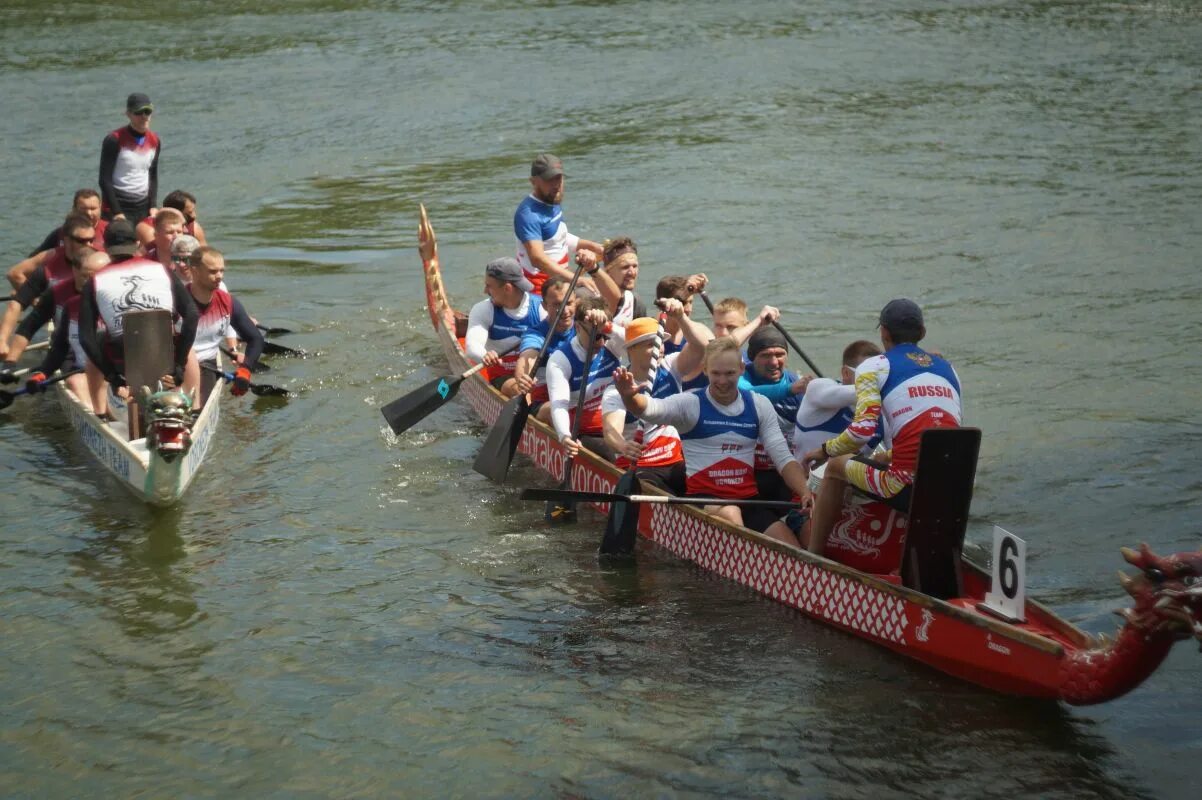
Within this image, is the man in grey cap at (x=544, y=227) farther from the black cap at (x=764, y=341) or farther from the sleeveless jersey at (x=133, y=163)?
the sleeveless jersey at (x=133, y=163)

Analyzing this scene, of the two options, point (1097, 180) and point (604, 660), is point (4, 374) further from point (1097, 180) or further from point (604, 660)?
point (1097, 180)

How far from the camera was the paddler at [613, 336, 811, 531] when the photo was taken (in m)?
8.95

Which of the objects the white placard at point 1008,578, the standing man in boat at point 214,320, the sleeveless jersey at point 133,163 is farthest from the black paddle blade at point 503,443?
the sleeveless jersey at point 133,163

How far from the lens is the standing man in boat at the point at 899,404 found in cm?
779

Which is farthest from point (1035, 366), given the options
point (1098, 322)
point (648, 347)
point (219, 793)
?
point (219, 793)

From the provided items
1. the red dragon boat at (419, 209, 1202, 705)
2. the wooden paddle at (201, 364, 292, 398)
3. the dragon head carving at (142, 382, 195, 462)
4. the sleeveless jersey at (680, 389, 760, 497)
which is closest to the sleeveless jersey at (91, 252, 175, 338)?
the dragon head carving at (142, 382, 195, 462)

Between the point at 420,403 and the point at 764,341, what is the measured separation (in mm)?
3759

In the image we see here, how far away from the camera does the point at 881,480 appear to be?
793 centimetres

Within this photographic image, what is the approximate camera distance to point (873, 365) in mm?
7918

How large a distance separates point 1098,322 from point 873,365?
859cm

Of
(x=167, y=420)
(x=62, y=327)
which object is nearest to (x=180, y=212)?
(x=62, y=327)

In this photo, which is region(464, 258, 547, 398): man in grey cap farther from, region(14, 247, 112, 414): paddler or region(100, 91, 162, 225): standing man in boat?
region(100, 91, 162, 225): standing man in boat

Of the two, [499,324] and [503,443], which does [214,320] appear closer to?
[499,324]

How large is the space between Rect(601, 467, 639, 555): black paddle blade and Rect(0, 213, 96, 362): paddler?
580 centimetres
